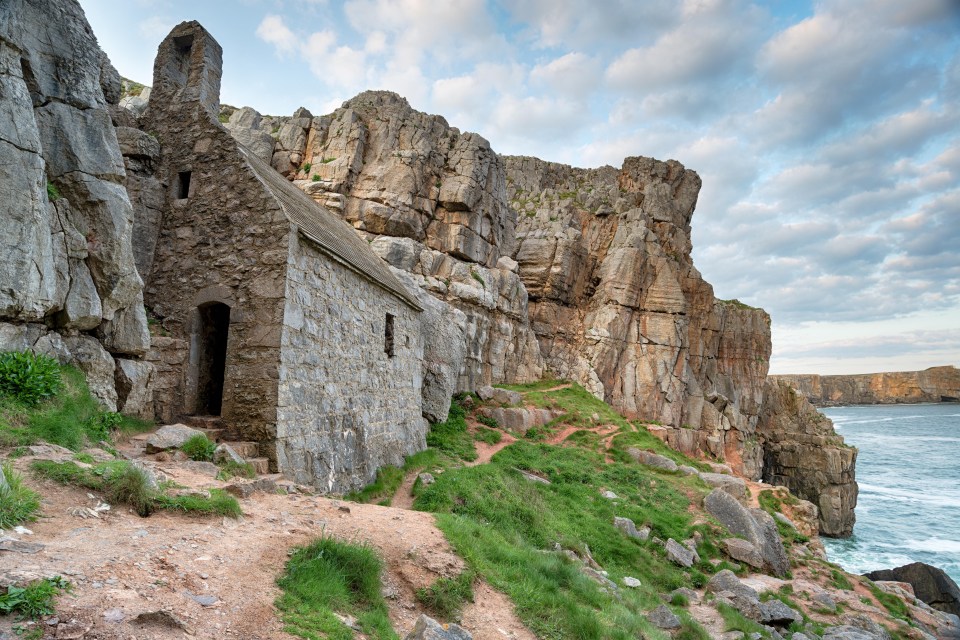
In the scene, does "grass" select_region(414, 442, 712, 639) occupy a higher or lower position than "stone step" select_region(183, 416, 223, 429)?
lower

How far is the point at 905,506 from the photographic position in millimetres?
41062

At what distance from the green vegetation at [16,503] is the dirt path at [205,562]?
0.13 metres

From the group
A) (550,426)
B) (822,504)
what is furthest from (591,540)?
(822,504)

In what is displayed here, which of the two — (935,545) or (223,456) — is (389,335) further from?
(935,545)

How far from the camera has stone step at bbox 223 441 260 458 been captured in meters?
9.48

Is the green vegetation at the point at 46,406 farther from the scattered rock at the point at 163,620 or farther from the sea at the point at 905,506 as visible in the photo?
the sea at the point at 905,506

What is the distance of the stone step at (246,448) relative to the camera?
9.48 metres

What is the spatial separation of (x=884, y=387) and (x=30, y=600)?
Answer: 694 feet

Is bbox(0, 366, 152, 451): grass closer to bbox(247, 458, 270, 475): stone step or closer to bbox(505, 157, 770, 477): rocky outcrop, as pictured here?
bbox(247, 458, 270, 475): stone step

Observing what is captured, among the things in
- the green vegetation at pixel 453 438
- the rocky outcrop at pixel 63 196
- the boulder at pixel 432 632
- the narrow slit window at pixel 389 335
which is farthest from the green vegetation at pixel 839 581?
the rocky outcrop at pixel 63 196

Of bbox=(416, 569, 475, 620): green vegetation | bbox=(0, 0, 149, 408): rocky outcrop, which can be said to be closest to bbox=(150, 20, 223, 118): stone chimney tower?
bbox=(0, 0, 149, 408): rocky outcrop

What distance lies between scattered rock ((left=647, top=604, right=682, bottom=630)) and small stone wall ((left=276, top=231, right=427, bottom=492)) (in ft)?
23.2

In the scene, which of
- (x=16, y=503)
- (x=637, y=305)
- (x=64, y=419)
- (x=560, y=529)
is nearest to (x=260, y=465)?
(x=64, y=419)

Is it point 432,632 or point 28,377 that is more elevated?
point 28,377
